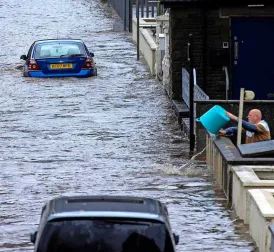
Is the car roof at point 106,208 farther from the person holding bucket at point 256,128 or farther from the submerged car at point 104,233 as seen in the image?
the person holding bucket at point 256,128

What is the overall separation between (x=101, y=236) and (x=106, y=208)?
31 centimetres

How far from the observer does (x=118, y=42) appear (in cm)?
4322

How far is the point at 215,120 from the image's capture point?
19.6 meters

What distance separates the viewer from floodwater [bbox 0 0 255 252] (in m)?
15.7

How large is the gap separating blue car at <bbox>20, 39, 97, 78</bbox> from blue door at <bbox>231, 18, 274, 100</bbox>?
7.51 meters

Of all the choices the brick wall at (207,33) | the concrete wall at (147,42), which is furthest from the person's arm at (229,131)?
the concrete wall at (147,42)

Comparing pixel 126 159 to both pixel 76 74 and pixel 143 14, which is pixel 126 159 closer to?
pixel 76 74

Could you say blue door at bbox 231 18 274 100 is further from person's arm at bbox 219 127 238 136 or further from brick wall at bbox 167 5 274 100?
person's arm at bbox 219 127 238 136

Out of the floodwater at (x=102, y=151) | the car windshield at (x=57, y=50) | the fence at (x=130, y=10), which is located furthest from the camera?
the fence at (x=130, y=10)

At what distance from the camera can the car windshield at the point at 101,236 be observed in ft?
35.1

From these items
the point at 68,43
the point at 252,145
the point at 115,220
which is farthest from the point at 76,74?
the point at 115,220

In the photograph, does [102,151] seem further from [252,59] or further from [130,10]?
[130,10]

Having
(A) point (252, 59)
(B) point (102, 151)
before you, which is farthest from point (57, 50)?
(B) point (102, 151)

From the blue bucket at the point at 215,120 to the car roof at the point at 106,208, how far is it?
822 cm
